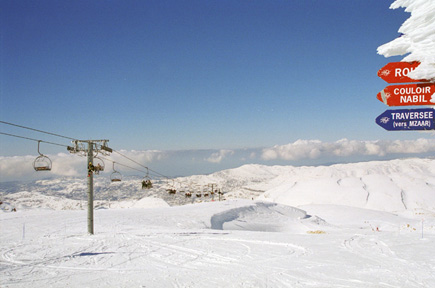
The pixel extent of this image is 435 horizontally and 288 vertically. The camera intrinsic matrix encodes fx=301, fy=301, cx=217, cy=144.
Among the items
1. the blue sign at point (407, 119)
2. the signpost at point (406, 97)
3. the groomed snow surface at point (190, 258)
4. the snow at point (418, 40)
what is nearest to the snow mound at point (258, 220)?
the groomed snow surface at point (190, 258)

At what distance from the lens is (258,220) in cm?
4166

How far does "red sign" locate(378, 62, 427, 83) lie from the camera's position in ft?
15.4

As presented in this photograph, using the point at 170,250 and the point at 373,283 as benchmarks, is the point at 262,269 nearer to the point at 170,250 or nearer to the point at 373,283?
the point at 373,283

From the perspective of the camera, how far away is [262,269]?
12.5 m

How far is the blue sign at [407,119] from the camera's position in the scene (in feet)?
15.5

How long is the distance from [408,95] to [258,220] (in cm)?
3867

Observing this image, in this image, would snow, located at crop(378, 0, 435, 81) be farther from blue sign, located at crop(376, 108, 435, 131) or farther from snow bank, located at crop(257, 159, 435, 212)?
snow bank, located at crop(257, 159, 435, 212)

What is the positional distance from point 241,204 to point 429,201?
46.9 meters

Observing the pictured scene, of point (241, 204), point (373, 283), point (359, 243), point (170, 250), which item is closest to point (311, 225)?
point (241, 204)

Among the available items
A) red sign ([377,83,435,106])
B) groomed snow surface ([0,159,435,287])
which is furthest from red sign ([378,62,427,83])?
groomed snow surface ([0,159,435,287])

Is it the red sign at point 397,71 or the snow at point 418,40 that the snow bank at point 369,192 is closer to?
the red sign at point 397,71

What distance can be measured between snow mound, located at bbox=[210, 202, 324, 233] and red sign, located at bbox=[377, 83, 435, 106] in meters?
30.6

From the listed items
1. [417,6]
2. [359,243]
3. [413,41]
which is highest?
[417,6]

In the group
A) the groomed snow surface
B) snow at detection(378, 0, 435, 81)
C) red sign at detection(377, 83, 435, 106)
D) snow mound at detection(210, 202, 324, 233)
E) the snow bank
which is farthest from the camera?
the snow bank
